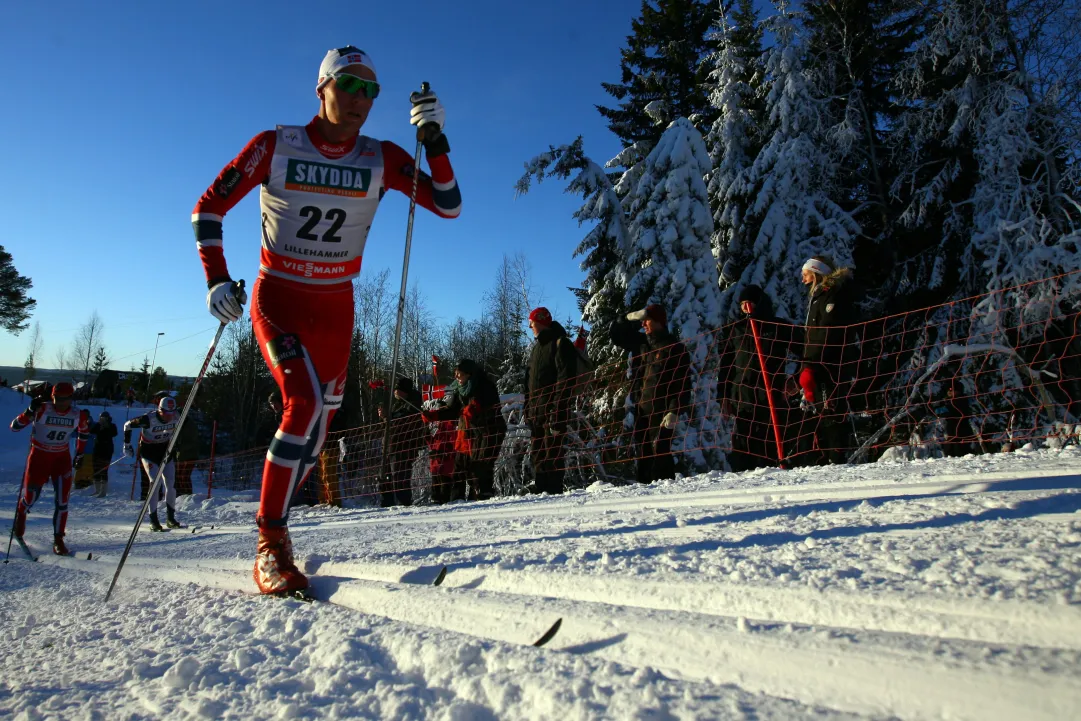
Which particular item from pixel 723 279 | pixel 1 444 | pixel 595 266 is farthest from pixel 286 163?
pixel 1 444

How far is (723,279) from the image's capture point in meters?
15.4

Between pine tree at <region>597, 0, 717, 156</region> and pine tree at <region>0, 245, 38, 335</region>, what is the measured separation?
3954 cm

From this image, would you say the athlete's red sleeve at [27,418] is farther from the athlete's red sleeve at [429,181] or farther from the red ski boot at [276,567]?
the red ski boot at [276,567]

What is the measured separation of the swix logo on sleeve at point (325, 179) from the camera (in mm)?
2793

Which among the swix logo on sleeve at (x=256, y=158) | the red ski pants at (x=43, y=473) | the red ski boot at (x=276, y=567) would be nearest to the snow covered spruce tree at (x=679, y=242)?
the red ski pants at (x=43, y=473)

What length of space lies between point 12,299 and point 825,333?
49.2 metres

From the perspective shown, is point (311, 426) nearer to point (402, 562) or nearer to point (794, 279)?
point (402, 562)

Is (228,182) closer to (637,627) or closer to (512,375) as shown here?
(637,627)

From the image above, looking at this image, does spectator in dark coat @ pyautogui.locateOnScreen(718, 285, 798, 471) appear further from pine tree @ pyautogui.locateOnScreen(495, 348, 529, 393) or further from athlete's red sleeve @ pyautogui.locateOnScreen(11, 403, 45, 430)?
pine tree @ pyautogui.locateOnScreen(495, 348, 529, 393)

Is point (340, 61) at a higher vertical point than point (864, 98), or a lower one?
lower

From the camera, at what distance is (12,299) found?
39.7 m

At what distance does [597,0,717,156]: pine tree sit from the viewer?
67.2 ft

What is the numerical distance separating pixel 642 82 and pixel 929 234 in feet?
35.2

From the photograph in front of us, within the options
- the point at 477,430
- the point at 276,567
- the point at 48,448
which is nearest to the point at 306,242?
the point at 276,567
